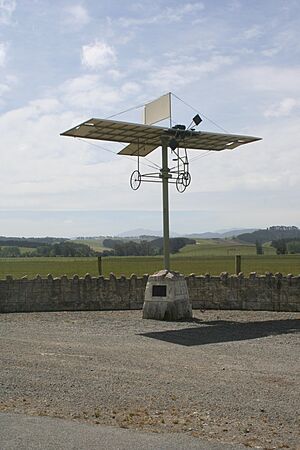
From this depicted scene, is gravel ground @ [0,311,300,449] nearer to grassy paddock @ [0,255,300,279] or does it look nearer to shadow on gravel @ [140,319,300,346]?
shadow on gravel @ [140,319,300,346]

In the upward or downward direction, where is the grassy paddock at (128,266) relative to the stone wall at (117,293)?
upward

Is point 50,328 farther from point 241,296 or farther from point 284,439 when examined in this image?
point 284,439

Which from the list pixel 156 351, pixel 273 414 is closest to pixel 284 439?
pixel 273 414

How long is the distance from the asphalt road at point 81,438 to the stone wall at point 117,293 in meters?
14.9

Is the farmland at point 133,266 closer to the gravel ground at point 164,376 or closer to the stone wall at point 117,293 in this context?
the stone wall at point 117,293

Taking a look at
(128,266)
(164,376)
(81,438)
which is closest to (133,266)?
(128,266)

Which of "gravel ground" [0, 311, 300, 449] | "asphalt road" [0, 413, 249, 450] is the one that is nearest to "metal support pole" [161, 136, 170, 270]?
"gravel ground" [0, 311, 300, 449]

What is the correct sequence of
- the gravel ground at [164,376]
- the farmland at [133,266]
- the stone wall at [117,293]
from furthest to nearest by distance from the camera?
the farmland at [133,266], the stone wall at [117,293], the gravel ground at [164,376]

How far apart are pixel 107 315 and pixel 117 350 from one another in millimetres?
7480

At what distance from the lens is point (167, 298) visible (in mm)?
18766

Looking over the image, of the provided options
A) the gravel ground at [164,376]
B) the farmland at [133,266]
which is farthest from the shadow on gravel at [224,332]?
the farmland at [133,266]

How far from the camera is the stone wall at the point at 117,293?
22.0 m

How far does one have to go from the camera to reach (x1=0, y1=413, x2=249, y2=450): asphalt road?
6.50m

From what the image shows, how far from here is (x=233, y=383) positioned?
32.7 feet
